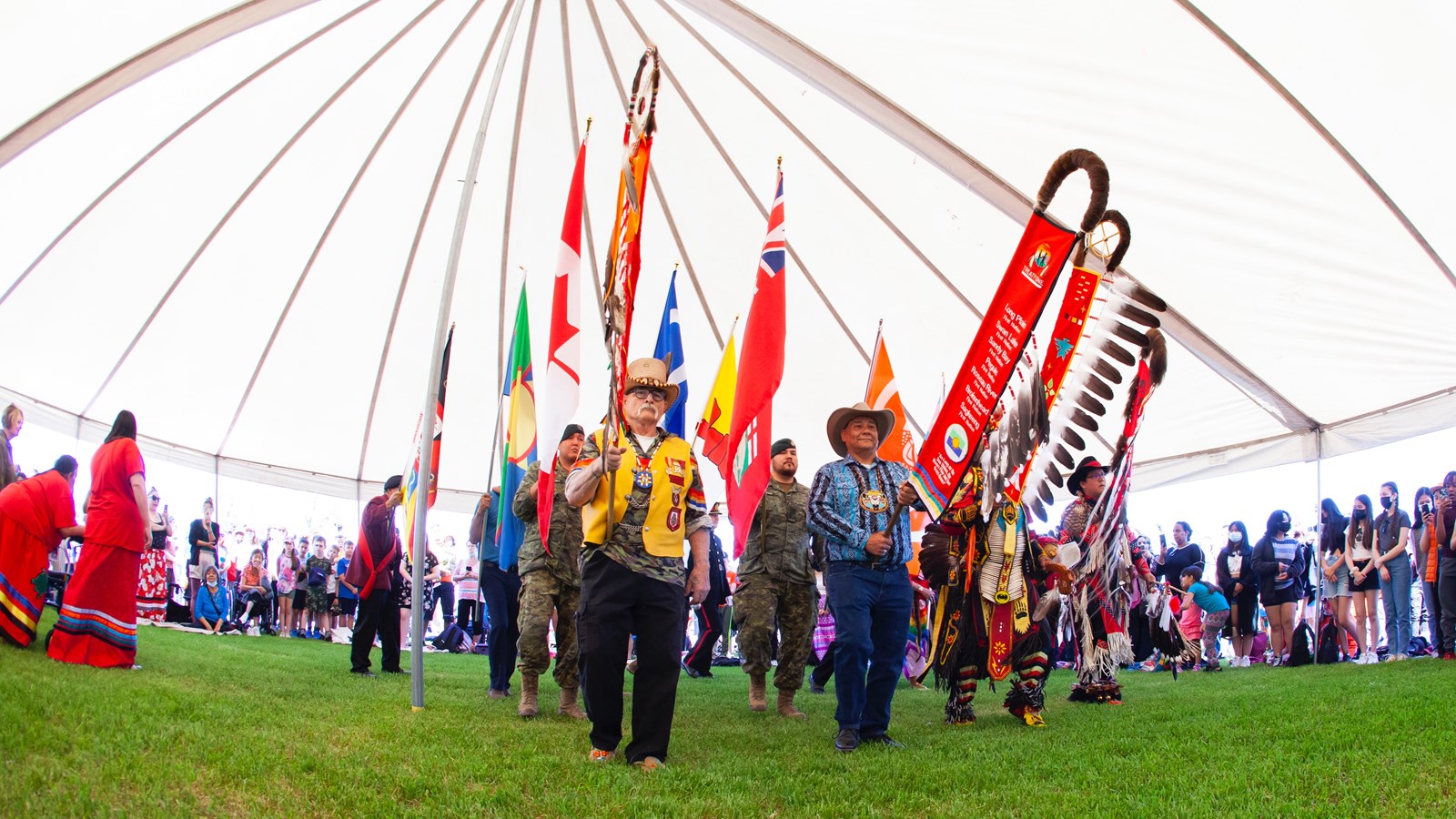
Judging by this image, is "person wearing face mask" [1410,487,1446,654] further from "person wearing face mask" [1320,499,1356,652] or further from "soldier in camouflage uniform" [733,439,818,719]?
"soldier in camouflage uniform" [733,439,818,719]

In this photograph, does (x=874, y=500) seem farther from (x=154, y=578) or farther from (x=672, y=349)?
(x=154, y=578)

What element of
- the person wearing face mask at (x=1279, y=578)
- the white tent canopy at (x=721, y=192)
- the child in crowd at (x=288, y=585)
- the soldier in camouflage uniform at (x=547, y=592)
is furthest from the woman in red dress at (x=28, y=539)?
the person wearing face mask at (x=1279, y=578)

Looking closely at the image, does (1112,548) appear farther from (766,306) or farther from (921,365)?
(921,365)

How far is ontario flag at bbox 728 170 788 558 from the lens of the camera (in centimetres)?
741

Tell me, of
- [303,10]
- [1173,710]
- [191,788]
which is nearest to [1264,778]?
[1173,710]

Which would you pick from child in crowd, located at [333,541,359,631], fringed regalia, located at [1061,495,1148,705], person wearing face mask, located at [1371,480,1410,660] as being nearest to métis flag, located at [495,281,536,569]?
fringed regalia, located at [1061,495,1148,705]

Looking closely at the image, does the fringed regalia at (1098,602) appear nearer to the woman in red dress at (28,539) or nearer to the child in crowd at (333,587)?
the woman in red dress at (28,539)

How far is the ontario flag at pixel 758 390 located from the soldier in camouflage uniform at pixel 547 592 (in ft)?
4.73

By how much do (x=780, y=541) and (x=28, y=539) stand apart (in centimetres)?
516

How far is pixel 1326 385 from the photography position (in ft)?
30.9

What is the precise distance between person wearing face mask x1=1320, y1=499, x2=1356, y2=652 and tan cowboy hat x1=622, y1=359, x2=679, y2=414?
27.7 feet

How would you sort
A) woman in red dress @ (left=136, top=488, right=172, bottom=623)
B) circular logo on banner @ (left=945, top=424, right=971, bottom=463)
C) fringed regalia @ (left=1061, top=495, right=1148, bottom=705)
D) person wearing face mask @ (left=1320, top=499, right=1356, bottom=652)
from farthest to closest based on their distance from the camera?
woman in red dress @ (left=136, top=488, right=172, bottom=623), person wearing face mask @ (left=1320, top=499, right=1356, bottom=652), fringed regalia @ (left=1061, top=495, right=1148, bottom=705), circular logo on banner @ (left=945, top=424, right=971, bottom=463)

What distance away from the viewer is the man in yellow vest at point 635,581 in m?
4.32

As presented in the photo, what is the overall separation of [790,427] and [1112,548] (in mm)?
7649
